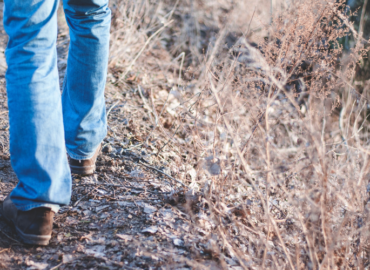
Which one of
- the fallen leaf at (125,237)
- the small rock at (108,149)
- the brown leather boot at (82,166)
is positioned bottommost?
the small rock at (108,149)

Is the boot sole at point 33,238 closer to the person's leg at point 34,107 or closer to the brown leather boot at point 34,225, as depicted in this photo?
the brown leather boot at point 34,225

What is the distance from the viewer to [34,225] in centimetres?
142

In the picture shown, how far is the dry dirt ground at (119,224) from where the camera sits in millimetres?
1425

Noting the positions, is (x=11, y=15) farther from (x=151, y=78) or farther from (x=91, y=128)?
(x=151, y=78)

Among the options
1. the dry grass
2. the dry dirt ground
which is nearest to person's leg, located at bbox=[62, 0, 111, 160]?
the dry dirt ground

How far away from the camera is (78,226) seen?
1.66 metres

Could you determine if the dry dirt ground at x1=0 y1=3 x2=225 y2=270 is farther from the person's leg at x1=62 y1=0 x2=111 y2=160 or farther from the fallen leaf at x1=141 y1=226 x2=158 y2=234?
the person's leg at x1=62 y1=0 x2=111 y2=160

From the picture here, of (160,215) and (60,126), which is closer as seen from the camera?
(60,126)

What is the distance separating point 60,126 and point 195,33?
170 inches

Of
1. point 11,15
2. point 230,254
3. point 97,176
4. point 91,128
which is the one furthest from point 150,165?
point 11,15

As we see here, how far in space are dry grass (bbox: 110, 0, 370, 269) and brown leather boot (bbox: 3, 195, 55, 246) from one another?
616 mm

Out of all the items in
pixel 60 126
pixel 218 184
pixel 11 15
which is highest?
pixel 11 15

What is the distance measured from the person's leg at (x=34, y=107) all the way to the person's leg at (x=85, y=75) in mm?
312

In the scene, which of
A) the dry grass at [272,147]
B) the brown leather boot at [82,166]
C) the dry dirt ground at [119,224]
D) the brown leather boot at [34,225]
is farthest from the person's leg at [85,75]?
the brown leather boot at [34,225]
